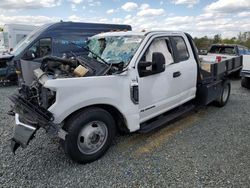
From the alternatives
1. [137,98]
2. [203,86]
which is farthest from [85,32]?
[137,98]

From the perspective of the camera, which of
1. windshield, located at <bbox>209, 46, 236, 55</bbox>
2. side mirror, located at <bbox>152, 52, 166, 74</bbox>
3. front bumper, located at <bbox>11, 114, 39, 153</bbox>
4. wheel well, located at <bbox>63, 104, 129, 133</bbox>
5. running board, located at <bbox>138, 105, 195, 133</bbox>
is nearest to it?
front bumper, located at <bbox>11, 114, 39, 153</bbox>

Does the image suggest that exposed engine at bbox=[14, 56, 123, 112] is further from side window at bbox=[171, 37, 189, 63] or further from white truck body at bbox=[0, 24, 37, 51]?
white truck body at bbox=[0, 24, 37, 51]

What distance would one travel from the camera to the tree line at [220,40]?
68.1ft

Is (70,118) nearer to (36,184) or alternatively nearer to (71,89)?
(71,89)

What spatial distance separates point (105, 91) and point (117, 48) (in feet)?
3.69

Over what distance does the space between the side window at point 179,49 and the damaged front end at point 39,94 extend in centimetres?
160

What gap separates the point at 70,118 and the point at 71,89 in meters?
0.44

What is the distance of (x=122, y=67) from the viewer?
12.1 feet

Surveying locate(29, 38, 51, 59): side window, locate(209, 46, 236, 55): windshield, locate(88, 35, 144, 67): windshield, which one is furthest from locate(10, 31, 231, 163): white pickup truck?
locate(209, 46, 236, 55): windshield

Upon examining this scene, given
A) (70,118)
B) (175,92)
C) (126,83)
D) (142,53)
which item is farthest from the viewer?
(175,92)

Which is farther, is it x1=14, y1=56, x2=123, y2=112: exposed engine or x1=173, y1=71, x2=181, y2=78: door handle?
x1=173, y1=71, x2=181, y2=78: door handle

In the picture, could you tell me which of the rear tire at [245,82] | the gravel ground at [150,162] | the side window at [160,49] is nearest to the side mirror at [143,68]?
the side window at [160,49]

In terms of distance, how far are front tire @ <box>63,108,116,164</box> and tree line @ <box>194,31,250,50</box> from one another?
1832cm

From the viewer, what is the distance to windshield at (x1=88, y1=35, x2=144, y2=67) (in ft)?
12.9
